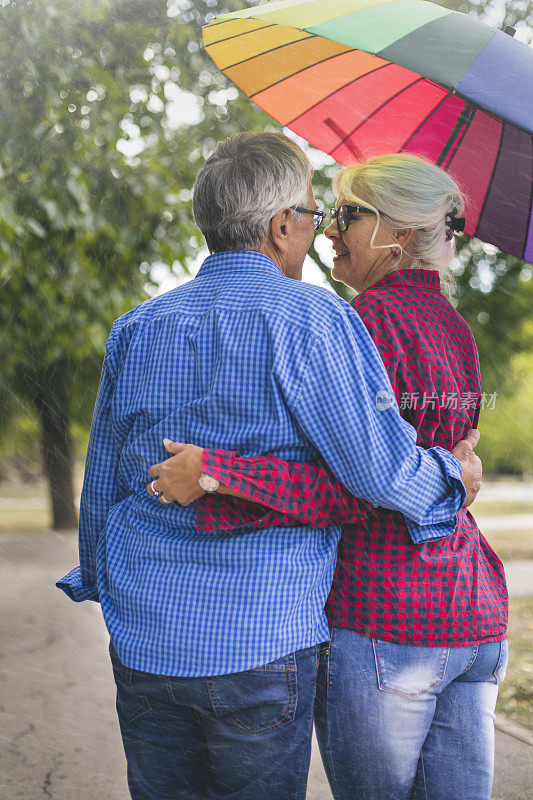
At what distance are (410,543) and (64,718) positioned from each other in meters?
3.34

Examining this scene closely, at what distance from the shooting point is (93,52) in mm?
5508

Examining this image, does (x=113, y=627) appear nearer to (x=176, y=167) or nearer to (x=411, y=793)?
(x=411, y=793)

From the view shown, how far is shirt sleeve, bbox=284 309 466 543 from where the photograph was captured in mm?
1551

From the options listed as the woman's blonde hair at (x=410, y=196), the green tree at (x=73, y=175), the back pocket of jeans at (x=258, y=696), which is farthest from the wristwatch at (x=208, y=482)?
the green tree at (x=73, y=175)

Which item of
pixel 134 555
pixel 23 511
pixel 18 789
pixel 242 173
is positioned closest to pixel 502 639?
pixel 134 555

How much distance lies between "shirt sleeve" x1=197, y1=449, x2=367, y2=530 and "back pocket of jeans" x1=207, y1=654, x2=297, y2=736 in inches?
10.6

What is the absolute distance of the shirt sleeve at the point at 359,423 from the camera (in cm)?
155

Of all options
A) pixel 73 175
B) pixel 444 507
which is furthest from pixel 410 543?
pixel 73 175

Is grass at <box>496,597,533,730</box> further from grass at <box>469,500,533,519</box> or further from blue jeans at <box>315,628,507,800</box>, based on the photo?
grass at <box>469,500,533,519</box>

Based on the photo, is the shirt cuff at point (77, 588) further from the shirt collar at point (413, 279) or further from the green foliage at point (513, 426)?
the green foliage at point (513, 426)

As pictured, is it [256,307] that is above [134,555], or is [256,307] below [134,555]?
above

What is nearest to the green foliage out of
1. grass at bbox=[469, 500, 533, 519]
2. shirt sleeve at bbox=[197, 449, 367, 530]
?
grass at bbox=[469, 500, 533, 519]

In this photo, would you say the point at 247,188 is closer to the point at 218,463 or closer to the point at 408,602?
the point at 218,463

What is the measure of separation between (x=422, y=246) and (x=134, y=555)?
971mm
